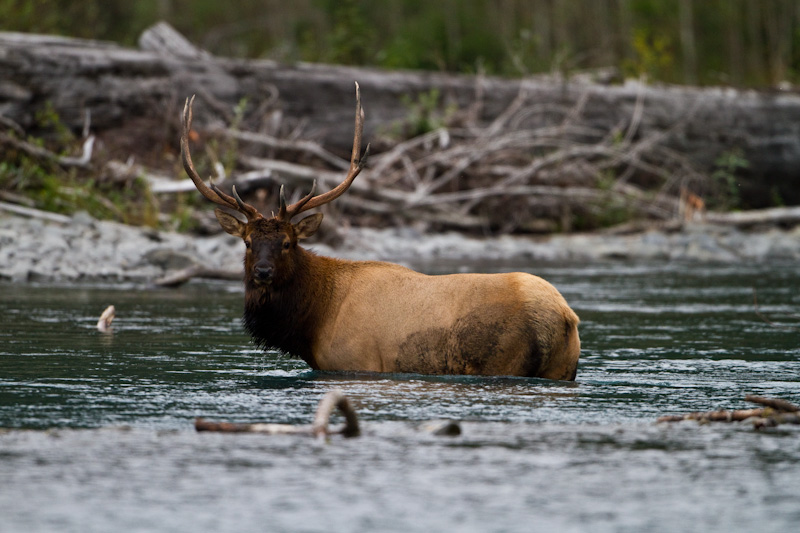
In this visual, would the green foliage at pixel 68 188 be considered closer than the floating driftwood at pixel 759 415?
No

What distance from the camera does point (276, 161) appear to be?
1862 cm

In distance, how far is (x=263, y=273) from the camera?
7.49 m

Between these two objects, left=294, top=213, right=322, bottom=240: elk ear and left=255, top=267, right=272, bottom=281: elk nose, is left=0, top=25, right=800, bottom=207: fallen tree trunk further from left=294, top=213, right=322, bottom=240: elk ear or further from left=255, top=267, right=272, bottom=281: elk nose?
left=255, top=267, right=272, bottom=281: elk nose

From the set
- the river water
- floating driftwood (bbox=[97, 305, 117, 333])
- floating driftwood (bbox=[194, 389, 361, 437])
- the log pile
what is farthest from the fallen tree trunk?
floating driftwood (bbox=[194, 389, 361, 437])

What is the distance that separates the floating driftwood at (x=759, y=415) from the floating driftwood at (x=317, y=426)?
5.49 feet

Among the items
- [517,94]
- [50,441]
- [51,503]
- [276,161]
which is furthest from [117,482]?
[517,94]

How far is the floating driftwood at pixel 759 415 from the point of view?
5414 millimetres

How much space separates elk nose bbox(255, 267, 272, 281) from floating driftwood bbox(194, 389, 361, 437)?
2.30m

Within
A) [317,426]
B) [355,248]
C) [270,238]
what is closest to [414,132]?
[355,248]

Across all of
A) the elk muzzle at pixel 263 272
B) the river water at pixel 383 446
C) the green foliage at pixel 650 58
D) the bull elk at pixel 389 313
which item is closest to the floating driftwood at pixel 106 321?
the river water at pixel 383 446

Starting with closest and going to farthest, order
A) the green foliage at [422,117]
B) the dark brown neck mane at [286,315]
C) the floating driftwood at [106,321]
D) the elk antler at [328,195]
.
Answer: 1. the dark brown neck mane at [286,315]
2. the elk antler at [328,195]
3. the floating driftwood at [106,321]
4. the green foliage at [422,117]

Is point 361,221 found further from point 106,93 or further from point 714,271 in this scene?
point 714,271

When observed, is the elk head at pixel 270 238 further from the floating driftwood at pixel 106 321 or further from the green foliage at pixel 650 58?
the green foliage at pixel 650 58

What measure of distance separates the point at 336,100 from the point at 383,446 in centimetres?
1537
